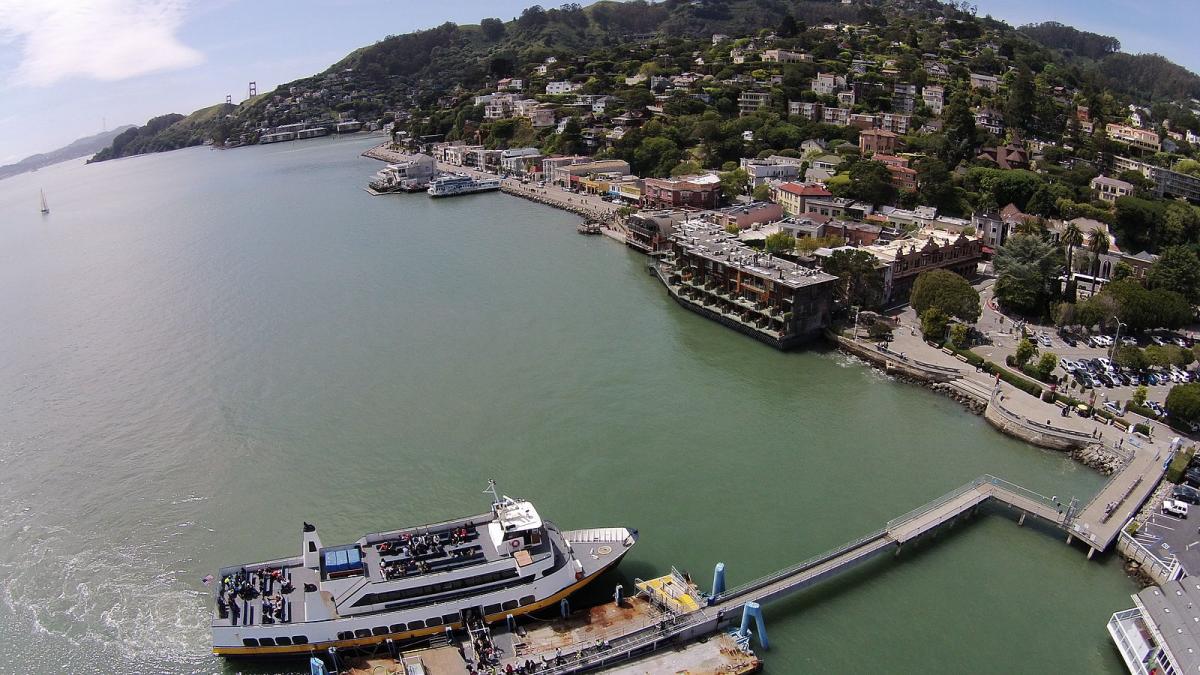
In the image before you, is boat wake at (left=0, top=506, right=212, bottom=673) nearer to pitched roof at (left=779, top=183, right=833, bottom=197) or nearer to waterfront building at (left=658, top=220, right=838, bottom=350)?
waterfront building at (left=658, top=220, right=838, bottom=350)

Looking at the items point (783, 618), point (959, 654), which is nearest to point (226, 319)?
point (783, 618)

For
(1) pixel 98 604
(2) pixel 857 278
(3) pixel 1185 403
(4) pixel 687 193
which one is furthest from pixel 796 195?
(1) pixel 98 604

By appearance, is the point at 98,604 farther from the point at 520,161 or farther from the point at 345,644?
the point at 520,161

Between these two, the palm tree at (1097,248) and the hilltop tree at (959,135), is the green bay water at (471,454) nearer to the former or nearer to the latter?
the palm tree at (1097,248)

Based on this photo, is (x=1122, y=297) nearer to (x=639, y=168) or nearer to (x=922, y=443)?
(x=922, y=443)

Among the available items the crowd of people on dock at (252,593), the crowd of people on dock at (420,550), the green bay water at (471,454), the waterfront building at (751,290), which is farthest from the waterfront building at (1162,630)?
the crowd of people on dock at (252,593)

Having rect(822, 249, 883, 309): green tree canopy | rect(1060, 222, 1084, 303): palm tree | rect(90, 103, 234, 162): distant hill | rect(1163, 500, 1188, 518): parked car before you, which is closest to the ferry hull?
rect(1163, 500, 1188, 518): parked car
